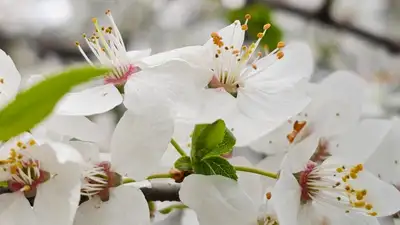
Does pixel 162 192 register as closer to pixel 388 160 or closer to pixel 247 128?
pixel 247 128

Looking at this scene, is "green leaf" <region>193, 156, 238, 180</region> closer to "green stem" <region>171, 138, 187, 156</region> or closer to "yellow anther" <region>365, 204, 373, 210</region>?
"green stem" <region>171, 138, 187, 156</region>

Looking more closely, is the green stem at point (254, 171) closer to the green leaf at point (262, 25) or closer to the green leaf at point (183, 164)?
the green leaf at point (183, 164)

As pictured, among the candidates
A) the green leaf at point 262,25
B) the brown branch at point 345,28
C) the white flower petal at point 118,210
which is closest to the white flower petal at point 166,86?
the white flower petal at point 118,210

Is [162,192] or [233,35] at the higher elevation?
[233,35]

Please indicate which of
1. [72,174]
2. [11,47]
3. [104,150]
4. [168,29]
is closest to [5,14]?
[11,47]

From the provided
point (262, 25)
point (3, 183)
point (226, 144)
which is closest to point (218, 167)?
point (226, 144)

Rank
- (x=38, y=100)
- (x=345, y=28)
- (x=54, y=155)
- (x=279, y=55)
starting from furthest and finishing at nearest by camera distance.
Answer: (x=345, y=28), (x=279, y=55), (x=54, y=155), (x=38, y=100)

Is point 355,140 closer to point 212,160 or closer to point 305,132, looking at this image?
point 305,132
